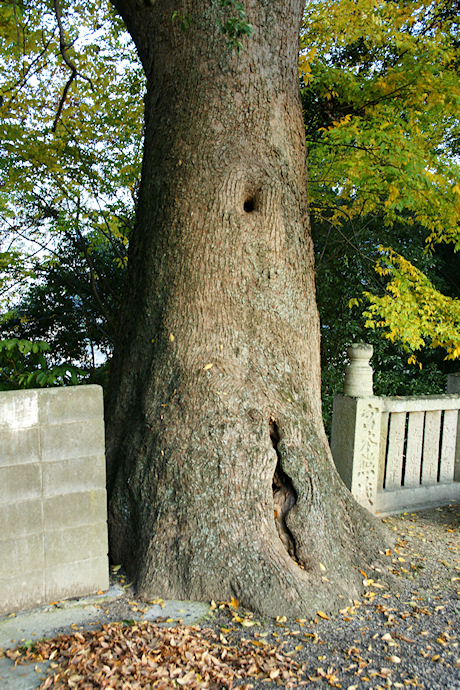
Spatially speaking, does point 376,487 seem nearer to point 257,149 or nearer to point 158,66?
point 257,149

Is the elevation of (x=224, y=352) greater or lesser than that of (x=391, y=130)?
lesser

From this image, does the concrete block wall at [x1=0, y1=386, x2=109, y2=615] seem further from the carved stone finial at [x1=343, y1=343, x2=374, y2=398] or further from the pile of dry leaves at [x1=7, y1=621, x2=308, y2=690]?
the carved stone finial at [x1=343, y1=343, x2=374, y2=398]

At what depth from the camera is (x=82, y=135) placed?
22.7ft

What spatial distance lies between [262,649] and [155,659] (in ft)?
1.86

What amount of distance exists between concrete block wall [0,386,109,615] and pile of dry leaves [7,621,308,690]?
1.52 feet

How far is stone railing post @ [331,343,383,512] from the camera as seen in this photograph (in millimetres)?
4992

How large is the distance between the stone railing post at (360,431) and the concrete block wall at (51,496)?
8.56ft

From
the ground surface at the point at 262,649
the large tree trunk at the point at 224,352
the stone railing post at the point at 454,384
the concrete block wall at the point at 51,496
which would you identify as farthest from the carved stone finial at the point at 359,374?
the concrete block wall at the point at 51,496

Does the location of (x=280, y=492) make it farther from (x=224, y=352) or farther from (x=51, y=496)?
(x=51, y=496)

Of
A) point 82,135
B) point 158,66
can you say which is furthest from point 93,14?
point 158,66

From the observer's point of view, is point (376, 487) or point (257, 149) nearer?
point (257, 149)

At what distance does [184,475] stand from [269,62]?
2983 millimetres

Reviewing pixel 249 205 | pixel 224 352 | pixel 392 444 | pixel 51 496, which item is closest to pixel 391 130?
pixel 249 205

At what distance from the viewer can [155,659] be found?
102 inches
